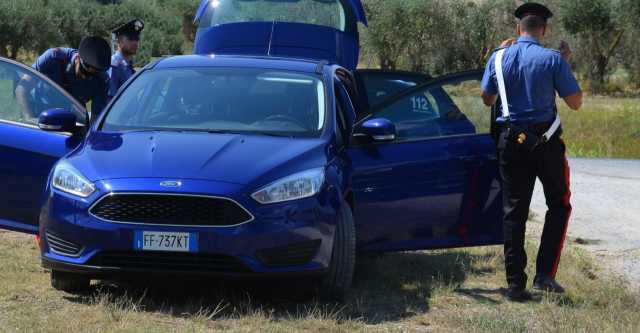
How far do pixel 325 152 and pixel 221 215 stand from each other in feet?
2.95

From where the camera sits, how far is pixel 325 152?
273 inches

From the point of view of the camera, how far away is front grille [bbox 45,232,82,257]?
6.52m

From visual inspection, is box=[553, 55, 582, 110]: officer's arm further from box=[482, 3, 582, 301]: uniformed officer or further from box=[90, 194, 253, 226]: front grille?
box=[90, 194, 253, 226]: front grille

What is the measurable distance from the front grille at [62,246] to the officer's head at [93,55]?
2.40m

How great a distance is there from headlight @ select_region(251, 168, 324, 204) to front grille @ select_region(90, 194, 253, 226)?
0.50ft

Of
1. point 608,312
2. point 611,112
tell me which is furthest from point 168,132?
point 611,112

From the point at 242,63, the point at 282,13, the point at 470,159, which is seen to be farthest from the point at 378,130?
the point at 282,13

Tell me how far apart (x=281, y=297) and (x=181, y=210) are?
3.75 ft

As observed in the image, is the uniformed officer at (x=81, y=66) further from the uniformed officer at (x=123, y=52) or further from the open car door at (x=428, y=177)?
the open car door at (x=428, y=177)

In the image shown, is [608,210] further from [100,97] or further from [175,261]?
[175,261]

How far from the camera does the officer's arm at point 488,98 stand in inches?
291

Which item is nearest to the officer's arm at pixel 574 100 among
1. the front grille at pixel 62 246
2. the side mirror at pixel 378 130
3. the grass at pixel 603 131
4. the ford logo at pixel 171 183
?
the side mirror at pixel 378 130

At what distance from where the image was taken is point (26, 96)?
25.8 feet

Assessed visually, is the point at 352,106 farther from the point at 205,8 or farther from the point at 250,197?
the point at 205,8
